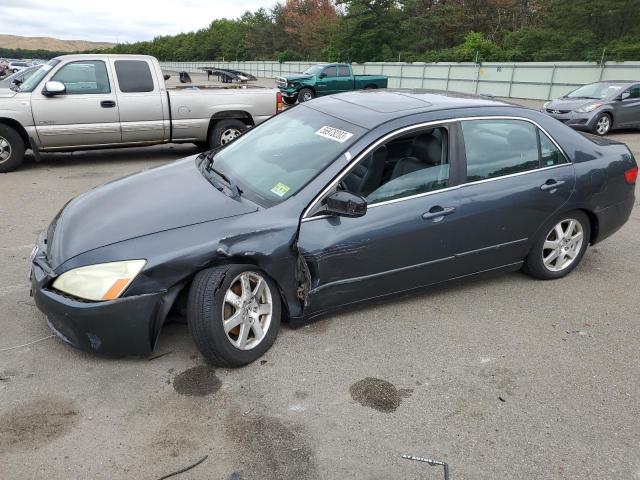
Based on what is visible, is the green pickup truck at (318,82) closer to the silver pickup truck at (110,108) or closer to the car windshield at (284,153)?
the silver pickup truck at (110,108)

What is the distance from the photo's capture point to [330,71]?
2328cm

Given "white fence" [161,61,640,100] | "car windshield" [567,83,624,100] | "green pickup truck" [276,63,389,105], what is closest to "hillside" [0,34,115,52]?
"white fence" [161,61,640,100]

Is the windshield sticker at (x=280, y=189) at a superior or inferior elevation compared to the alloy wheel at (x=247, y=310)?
superior

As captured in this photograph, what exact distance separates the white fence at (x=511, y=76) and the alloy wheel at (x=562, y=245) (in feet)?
68.7

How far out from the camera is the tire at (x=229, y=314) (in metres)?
2.98

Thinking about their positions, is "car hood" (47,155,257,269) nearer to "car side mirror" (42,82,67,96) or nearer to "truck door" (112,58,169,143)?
"car side mirror" (42,82,67,96)

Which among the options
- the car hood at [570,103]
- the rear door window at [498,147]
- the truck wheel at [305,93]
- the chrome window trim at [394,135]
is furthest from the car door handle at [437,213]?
the truck wheel at [305,93]

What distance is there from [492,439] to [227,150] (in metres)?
2.87

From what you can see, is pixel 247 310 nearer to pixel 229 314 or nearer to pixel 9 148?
pixel 229 314

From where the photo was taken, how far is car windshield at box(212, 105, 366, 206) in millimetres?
3512

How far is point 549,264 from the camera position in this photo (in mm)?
4492

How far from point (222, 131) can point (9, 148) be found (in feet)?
10.8

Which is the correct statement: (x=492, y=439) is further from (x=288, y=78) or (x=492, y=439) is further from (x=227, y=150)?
(x=288, y=78)

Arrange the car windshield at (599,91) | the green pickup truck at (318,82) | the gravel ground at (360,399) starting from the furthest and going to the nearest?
1. the green pickup truck at (318,82)
2. the car windshield at (599,91)
3. the gravel ground at (360,399)
